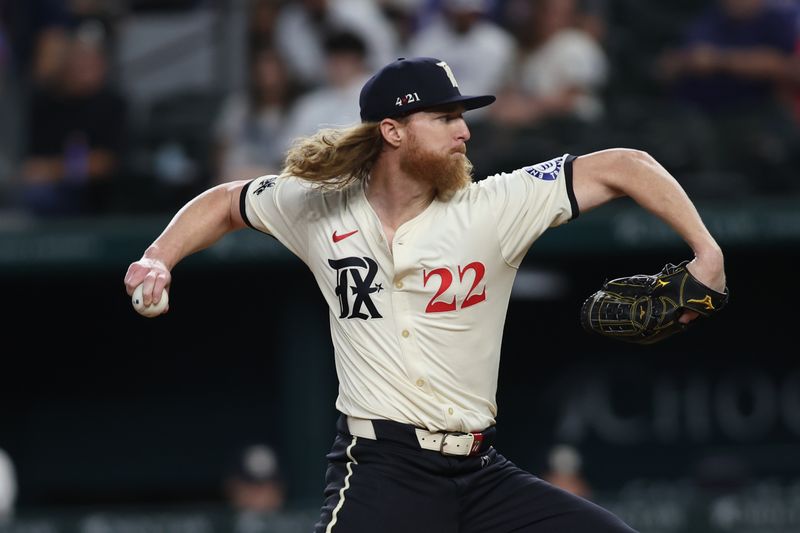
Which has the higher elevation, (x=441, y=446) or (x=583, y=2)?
(x=583, y=2)

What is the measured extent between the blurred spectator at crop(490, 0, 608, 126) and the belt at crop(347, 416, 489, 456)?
16.0ft

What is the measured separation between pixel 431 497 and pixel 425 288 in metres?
0.60

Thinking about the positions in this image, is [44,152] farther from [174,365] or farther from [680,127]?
[680,127]

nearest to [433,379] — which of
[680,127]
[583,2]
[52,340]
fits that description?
[680,127]

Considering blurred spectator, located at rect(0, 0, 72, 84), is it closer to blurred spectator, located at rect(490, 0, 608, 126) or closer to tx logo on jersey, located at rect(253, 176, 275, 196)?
blurred spectator, located at rect(490, 0, 608, 126)

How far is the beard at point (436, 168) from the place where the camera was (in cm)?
441

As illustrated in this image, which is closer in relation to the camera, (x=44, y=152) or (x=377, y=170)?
(x=377, y=170)

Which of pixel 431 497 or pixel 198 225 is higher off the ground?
pixel 198 225

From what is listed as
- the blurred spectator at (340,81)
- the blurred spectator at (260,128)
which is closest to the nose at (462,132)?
the blurred spectator at (340,81)

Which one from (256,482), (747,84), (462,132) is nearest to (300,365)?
(256,482)

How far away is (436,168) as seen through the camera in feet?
14.5

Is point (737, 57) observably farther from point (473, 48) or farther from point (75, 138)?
point (75, 138)

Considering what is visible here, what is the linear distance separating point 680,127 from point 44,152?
4.18 m

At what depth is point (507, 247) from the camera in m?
4.41
